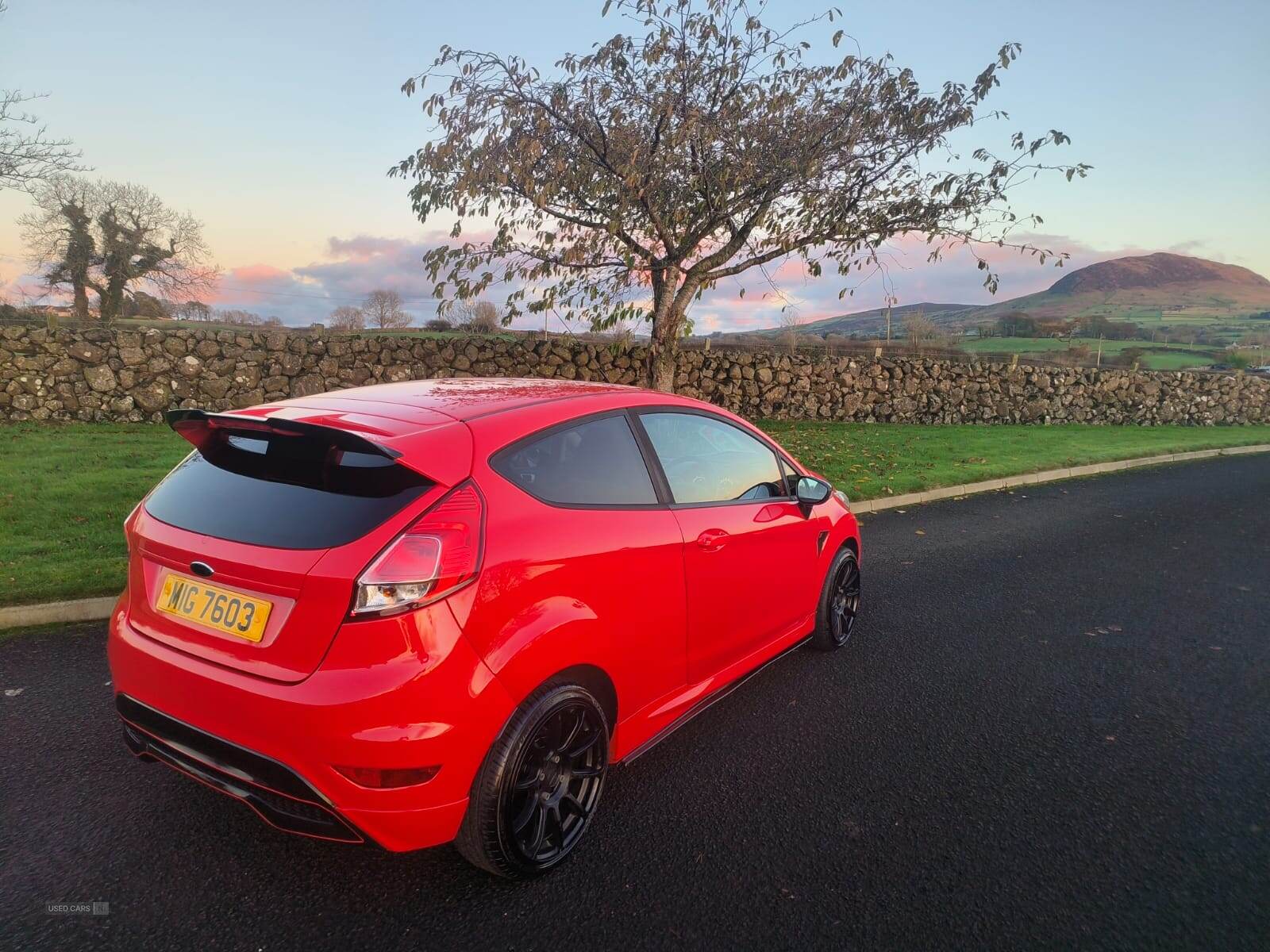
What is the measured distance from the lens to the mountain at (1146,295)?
10300 cm

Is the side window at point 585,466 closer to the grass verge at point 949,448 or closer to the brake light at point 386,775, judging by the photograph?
the brake light at point 386,775

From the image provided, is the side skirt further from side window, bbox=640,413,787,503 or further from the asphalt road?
side window, bbox=640,413,787,503

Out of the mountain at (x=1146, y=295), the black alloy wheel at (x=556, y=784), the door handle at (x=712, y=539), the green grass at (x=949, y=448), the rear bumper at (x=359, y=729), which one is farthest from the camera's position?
the mountain at (x=1146, y=295)

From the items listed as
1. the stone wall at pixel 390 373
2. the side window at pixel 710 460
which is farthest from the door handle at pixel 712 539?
the stone wall at pixel 390 373

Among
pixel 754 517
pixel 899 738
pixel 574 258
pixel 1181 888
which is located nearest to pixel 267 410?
pixel 754 517

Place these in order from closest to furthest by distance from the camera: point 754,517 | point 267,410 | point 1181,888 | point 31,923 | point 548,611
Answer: point 31,923
point 548,611
point 1181,888
point 267,410
point 754,517

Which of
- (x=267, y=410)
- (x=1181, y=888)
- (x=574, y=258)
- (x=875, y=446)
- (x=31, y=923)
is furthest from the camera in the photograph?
(x=875, y=446)

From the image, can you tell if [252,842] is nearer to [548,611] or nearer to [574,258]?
[548,611]

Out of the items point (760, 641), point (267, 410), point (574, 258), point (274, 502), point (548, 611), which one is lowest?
point (760, 641)

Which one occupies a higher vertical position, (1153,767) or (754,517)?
(754,517)

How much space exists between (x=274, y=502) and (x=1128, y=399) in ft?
91.2

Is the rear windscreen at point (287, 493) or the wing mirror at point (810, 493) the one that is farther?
the wing mirror at point (810, 493)

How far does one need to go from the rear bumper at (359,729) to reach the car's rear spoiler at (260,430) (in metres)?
0.56

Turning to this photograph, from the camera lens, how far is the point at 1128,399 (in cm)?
2381
